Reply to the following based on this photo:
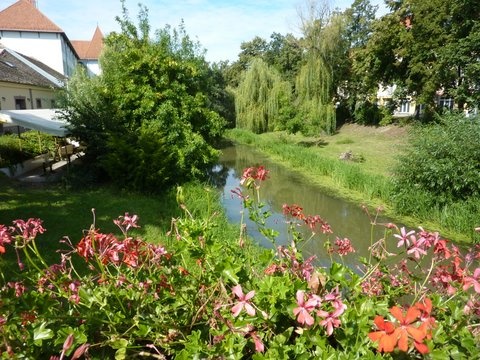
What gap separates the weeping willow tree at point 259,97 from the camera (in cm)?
2869

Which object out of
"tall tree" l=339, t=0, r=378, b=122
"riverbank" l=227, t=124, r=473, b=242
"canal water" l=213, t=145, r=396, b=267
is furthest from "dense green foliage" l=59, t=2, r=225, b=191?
"tall tree" l=339, t=0, r=378, b=122

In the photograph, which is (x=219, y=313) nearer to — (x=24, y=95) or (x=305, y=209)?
(x=305, y=209)

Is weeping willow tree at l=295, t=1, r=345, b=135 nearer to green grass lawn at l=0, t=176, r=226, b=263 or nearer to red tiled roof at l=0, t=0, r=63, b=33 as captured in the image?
green grass lawn at l=0, t=176, r=226, b=263

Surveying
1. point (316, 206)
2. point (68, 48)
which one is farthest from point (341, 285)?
point (68, 48)

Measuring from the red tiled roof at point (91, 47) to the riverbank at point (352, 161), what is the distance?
32587 mm

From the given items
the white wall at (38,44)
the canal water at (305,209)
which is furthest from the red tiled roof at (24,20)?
the canal water at (305,209)

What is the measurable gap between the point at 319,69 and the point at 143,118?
56.1ft

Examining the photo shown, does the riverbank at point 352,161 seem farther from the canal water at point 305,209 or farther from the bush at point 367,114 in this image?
the bush at point 367,114

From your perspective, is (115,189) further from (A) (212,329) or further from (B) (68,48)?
(B) (68,48)

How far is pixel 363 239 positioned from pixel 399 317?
27.1 ft

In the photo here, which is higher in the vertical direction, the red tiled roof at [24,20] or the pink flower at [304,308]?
the red tiled roof at [24,20]

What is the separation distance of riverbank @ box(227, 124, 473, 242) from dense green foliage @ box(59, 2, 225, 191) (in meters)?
4.98

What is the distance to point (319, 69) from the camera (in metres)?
26.3

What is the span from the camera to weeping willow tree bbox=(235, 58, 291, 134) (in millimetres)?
28688
